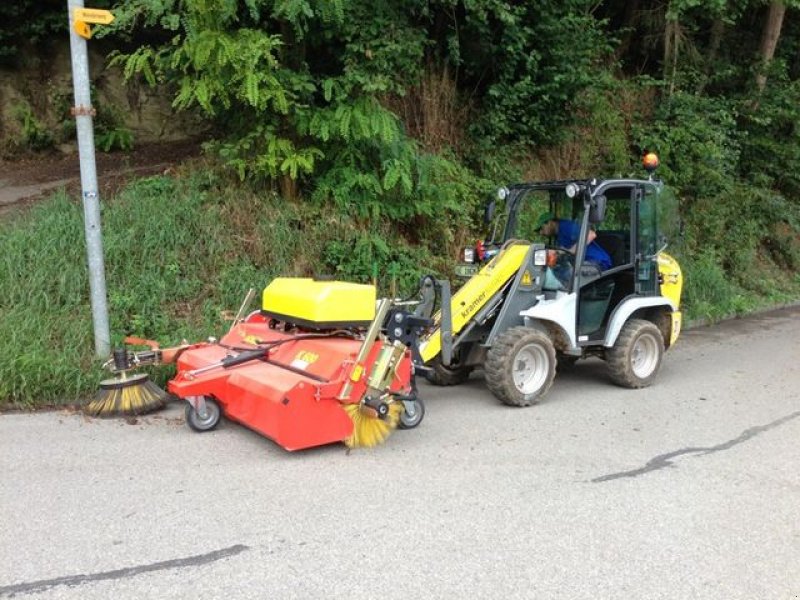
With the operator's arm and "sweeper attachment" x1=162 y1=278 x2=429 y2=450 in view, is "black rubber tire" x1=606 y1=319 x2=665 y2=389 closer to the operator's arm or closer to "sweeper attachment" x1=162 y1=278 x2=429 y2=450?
the operator's arm

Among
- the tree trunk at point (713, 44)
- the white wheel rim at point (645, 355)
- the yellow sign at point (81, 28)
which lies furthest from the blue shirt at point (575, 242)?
the tree trunk at point (713, 44)

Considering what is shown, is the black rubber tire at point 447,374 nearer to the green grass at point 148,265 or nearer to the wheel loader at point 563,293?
the wheel loader at point 563,293

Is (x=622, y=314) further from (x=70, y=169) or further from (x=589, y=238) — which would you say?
(x=70, y=169)

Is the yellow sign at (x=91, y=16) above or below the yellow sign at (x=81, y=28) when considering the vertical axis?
above

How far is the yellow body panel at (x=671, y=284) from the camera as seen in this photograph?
7980 millimetres

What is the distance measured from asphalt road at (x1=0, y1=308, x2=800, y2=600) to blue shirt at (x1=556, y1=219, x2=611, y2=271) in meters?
1.71

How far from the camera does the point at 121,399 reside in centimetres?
586

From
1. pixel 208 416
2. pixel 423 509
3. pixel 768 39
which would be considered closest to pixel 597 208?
pixel 423 509

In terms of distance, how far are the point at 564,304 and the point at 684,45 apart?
11.4 metres

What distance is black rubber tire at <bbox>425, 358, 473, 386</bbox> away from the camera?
7315 mm

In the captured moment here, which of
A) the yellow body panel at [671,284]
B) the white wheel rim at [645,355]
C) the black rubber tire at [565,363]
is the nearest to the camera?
the white wheel rim at [645,355]

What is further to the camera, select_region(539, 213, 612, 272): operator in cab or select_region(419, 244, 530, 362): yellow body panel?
select_region(539, 213, 612, 272): operator in cab

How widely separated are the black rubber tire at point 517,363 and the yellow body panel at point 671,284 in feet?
6.35

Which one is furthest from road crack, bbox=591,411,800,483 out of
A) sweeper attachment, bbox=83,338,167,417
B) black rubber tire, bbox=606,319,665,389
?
sweeper attachment, bbox=83,338,167,417
